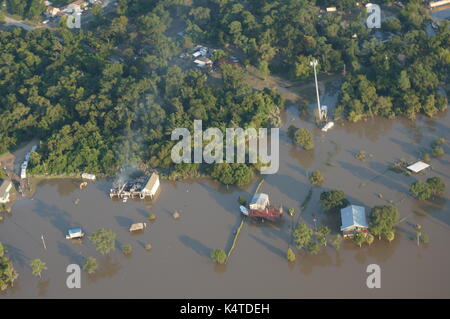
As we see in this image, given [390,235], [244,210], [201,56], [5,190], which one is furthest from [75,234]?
[201,56]

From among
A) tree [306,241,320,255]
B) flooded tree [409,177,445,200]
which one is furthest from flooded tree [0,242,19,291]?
flooded tree [409,177,445,200]

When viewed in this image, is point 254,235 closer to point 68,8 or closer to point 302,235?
point 302,235

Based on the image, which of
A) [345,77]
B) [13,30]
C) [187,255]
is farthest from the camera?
[13,30]

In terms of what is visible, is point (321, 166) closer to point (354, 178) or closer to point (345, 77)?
point (354, 178)

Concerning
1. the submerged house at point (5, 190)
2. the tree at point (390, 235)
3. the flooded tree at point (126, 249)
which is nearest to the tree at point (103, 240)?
the flooded tree at point (126, 249)

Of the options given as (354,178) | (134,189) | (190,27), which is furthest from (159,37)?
(354,178)

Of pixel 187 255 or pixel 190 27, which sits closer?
pixel 187 255
